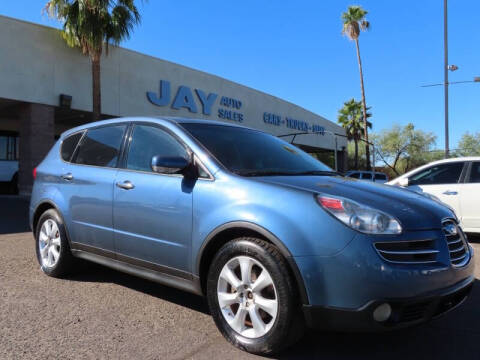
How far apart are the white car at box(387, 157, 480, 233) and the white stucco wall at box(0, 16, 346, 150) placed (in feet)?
41.8

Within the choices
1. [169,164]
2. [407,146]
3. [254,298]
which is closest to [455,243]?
[254,298]

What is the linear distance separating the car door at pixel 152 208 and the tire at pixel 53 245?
1.01 metres

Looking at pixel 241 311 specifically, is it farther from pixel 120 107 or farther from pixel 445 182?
pixel 120 107

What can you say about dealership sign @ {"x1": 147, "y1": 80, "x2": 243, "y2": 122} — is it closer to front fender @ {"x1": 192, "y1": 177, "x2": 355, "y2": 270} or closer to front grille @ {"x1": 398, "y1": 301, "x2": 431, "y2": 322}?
front fender @ {"x1": 192, "y1": 177, "x2": 355, "y2": 270}

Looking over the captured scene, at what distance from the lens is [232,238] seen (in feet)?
9.65

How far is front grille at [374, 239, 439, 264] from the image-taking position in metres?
2.44

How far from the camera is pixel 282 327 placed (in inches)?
101

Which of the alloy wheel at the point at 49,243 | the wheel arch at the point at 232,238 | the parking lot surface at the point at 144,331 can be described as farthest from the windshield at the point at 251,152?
the alloy wheel at the point at 49,243

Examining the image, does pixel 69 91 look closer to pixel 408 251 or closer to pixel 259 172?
pixel 259 172

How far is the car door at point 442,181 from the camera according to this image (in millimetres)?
7203

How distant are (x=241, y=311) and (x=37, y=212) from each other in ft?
10.2

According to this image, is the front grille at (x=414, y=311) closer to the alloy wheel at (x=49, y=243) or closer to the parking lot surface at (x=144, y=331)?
the parking lot surface at (x=144, y=331)

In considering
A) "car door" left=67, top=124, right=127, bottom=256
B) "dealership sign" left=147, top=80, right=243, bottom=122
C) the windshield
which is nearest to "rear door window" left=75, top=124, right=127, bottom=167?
"car door" left=67, top=124, right=127, bottom=256

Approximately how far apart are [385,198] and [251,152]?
4.23 feet
